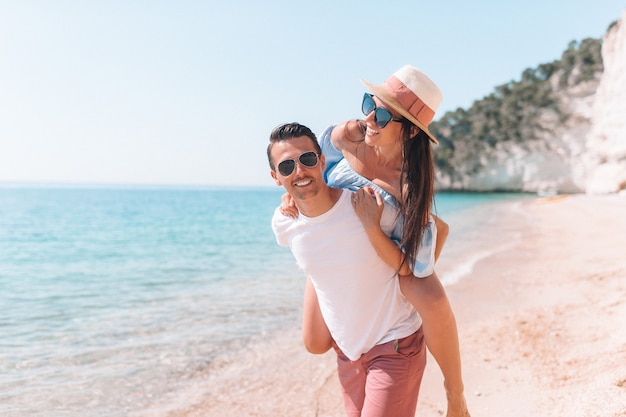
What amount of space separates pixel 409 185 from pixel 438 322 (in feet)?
1.96

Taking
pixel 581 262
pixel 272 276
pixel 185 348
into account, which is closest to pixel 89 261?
pixel 272 276

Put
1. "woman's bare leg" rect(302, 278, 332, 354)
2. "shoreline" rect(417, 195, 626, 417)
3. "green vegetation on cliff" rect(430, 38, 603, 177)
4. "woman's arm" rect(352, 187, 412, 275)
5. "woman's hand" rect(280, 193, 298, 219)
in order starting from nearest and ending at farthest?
"woman's arm" rect(352, 187, 412, 275) < "woman's hand" rect(280, 193, 298, 219) < "woman's bare leg" rect(302, 278, 332, 354) < "shoreline" rect(417, 195, 626, 417) < "green vegetation on cliff" rect(430, 38, 603, 177)

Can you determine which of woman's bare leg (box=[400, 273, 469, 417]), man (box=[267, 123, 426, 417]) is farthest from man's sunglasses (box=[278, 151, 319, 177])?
woman's bare leg (box=[400, 273, 469, 417])

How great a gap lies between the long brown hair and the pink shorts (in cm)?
42

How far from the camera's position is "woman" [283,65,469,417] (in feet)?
6.47

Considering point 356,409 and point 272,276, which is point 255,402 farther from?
point 272,276

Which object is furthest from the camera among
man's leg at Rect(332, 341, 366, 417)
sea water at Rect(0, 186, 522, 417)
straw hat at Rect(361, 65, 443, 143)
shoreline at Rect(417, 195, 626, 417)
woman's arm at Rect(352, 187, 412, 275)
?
sea water at Rect(0, 186, 522, 417)

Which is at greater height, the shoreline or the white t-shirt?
the white t-shirt

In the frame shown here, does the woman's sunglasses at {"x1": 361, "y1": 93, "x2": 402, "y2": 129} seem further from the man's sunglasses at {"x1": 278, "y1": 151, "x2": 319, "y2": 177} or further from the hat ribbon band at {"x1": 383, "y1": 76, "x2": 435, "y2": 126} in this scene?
the man's sunglasses at {"x1": 278, "y1": 151, "x2": 319, "y2": 177}

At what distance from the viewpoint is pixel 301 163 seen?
6.77ft

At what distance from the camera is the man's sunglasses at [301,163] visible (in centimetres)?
206

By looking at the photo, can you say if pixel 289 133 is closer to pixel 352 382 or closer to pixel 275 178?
pixel 275 178

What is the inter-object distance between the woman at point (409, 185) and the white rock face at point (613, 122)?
110 feet

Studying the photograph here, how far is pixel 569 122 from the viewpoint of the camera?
161 ft
